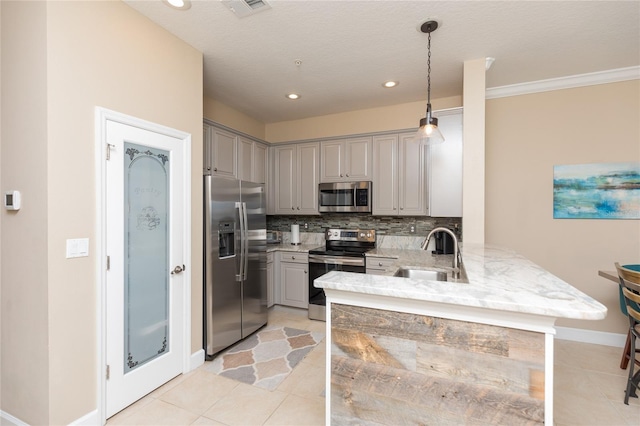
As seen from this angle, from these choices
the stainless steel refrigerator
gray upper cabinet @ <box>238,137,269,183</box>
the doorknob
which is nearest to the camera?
the doorknob

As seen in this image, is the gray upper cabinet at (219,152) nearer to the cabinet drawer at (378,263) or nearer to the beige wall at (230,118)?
the beige wall at (230,118)

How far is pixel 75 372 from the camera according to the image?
1.85 m

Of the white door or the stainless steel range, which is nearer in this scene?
the white door

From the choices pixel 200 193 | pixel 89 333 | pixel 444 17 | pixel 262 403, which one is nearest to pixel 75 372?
pixel 89 333

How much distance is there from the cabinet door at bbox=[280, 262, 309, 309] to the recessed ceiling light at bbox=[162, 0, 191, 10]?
3.07m

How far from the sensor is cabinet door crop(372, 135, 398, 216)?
392cm

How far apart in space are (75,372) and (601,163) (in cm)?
507

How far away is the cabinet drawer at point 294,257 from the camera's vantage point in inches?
160

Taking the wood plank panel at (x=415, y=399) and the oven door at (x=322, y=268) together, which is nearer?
the wood plank panel at (x=415, y=399)

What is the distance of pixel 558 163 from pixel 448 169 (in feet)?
4.14

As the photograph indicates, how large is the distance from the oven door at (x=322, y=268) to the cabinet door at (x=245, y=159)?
4.81ft

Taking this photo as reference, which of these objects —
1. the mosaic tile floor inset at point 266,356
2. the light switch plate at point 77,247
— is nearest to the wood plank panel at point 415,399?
the mosaic tile floor inset at point 266,356

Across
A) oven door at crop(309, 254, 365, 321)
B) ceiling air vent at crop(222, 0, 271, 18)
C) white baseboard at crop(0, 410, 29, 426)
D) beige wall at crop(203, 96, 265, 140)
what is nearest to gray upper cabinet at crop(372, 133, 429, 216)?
oven door at crop(309, 254, 365, 321)

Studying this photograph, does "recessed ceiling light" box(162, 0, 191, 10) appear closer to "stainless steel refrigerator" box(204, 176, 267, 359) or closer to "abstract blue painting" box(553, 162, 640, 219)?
"stainless steel refrigerator" box(204, 176, 267, 359)
